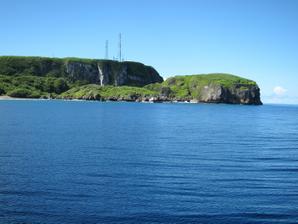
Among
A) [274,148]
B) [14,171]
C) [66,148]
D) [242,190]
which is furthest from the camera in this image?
[274,148]

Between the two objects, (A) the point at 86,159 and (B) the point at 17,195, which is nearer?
(B) the point at 17,195

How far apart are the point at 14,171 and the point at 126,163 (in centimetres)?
1377

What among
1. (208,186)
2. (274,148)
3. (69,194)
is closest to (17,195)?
(69,194)

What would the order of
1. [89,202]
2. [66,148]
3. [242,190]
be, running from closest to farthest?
[89,202], [242,190], [66,148]

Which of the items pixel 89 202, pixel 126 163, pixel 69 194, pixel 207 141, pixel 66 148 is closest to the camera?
pixel 89 202

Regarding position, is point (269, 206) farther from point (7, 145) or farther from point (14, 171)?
point (7, 145)

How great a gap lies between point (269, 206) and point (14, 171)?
26.8 meters

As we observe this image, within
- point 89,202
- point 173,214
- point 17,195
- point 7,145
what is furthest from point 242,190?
point 7,145

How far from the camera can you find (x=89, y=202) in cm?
3481

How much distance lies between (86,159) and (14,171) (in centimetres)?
1143

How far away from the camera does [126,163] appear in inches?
2072

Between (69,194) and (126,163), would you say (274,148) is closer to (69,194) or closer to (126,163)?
(126,163)

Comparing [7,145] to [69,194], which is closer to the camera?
[69,194]

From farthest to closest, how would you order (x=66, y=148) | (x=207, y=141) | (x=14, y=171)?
(x=207, y=141)
(x=66, y=148)
(x=14, y=171)
